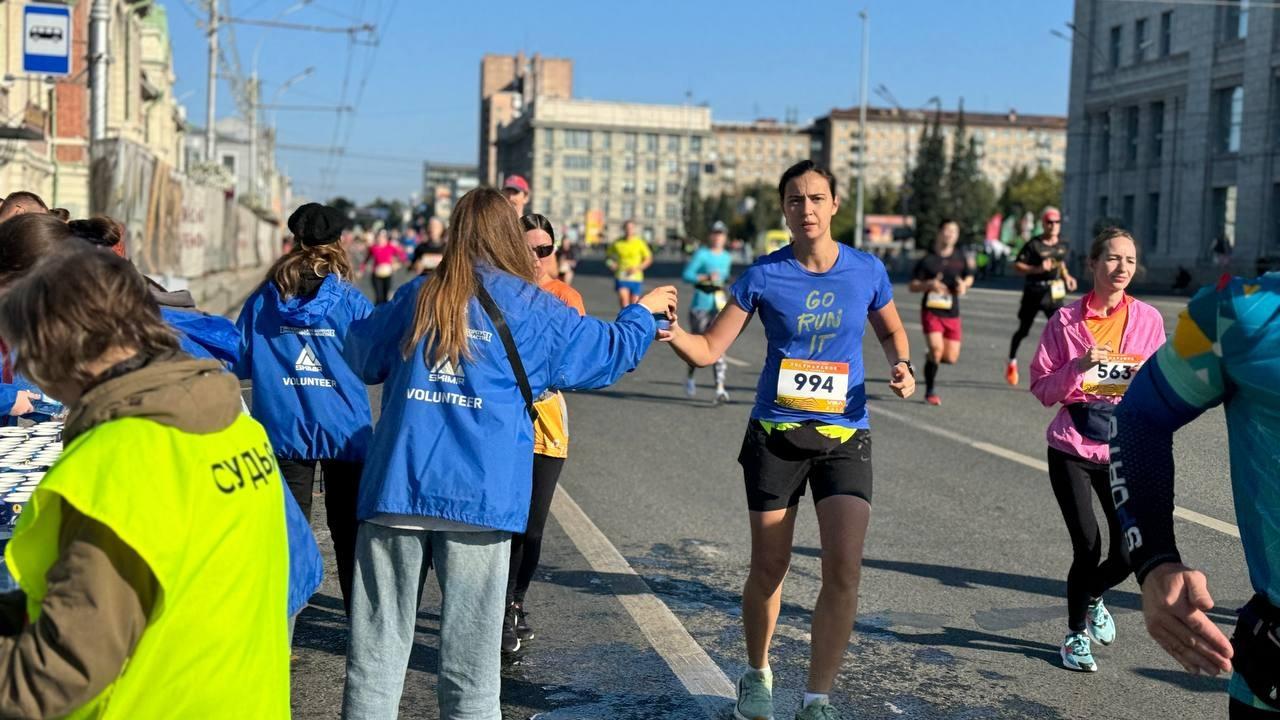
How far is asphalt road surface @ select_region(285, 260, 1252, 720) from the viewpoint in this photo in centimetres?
520

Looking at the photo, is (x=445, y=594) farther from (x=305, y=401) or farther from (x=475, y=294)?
(x=305, y=401)

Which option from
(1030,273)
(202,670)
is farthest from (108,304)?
(1030,273)

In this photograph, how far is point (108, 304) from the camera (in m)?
2.29

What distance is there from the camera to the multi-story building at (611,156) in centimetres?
16888

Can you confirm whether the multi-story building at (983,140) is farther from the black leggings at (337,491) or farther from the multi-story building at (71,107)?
the black leggings at (337,491)

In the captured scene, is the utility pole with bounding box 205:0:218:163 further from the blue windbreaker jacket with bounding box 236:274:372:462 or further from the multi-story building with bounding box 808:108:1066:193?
the multi-story building with bounding box 808:108:1066:193

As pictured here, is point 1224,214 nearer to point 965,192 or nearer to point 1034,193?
point 965,192

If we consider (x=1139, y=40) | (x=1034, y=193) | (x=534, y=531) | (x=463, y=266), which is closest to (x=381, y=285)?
(x=534, y=531)

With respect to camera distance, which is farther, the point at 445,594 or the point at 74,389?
the point at 445,594

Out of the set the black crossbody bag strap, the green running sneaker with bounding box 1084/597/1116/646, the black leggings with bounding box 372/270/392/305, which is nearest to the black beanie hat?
the black crossbody bag strap

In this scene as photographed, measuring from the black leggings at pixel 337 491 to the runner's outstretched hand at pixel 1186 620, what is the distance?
3153 mm

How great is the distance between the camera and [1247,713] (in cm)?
271

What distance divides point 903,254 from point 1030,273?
65.6 meters

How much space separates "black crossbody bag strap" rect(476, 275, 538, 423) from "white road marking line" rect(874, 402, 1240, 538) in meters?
4.86
